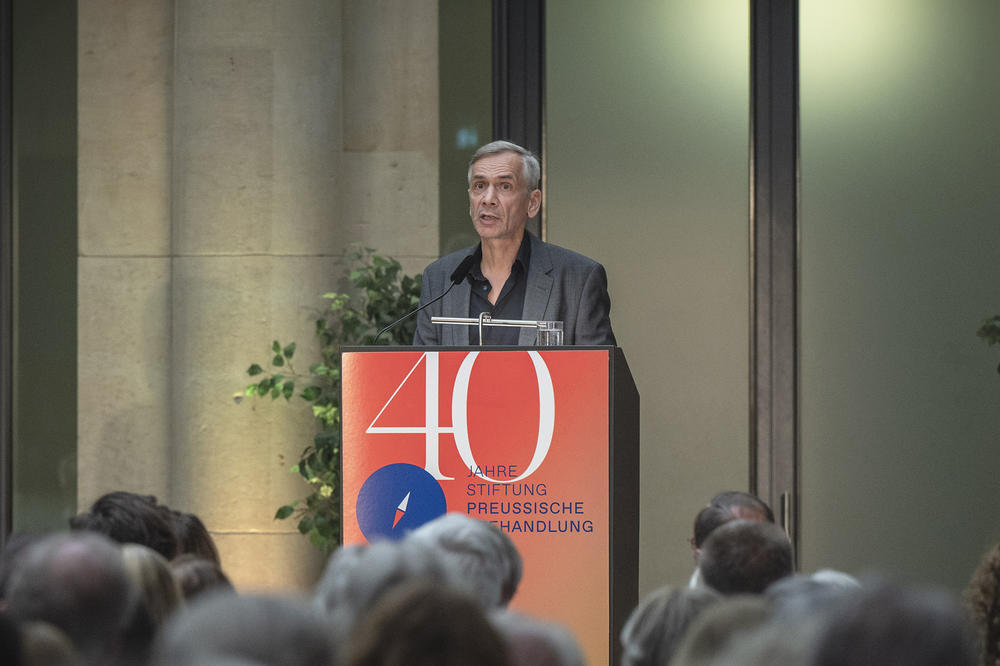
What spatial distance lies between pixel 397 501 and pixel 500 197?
1113 mm

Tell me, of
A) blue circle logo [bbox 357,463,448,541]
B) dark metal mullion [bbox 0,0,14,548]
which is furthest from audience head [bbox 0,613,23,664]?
dark metal mullion [bbox 0,0,14,548]

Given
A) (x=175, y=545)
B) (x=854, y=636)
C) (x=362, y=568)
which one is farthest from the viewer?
(x=175, y=545)

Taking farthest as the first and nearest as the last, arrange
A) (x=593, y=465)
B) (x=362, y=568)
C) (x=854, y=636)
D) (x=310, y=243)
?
(x=310, y=243) < (x=593, y=465) < (x=362, y=568) < (x=854, y=636)

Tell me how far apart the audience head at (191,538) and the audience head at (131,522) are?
0.9 inches

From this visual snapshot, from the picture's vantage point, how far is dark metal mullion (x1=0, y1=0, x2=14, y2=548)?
590cm

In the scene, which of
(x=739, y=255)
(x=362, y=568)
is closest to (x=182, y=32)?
(x=739, y=255)

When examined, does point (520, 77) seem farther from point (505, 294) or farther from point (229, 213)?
point (505, 294)

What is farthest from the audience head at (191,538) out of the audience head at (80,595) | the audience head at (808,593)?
the audience head at (808,593)

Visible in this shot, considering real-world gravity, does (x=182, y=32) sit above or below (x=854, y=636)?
above

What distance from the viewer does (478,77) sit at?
5.82 metres

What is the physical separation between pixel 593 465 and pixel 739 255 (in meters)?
3.09

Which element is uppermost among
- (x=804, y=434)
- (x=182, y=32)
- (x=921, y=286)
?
(x=182, y=32)

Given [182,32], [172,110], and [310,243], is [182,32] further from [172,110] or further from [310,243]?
[310,243]

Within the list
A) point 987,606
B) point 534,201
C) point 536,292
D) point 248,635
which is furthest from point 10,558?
point 534,201
